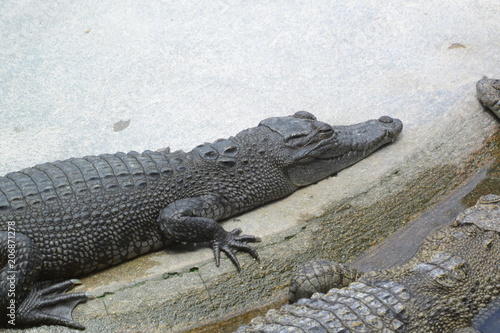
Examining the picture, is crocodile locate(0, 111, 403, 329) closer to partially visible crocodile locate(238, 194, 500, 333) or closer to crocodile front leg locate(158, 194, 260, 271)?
crocodile front leg locate(158, 194, 260, 271)

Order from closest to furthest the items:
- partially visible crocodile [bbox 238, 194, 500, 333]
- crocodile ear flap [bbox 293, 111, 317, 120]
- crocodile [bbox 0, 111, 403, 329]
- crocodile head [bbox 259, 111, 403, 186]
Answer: partially visible crocodile [bbox 238, 194, 500, 333]
crocodile [bbox 0, 111, 403, 329]
crocodile head [bbox 259, 111, 403, 186]
crocodile ear flap [bbox 293, 111, 317, 120]

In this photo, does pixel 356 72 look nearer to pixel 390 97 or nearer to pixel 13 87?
pixel 390 97

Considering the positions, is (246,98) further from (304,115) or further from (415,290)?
(415,290)

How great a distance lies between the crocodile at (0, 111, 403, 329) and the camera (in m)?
3.95

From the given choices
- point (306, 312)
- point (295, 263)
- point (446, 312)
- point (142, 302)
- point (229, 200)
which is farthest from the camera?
point (229, 200)

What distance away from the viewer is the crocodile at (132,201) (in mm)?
3949

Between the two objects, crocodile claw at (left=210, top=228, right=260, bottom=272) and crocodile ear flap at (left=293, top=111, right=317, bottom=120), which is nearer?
crocodile claw at (left=210, top=228, right=260, bottom=272)

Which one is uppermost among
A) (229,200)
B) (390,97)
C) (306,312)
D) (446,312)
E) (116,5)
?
(116,5)

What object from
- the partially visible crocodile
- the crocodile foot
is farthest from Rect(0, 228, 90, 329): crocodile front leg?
the partially visible crocodile

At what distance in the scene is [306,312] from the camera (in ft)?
10.9

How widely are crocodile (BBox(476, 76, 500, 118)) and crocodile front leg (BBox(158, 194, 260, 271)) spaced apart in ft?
8.33

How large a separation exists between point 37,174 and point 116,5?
358 centimetres

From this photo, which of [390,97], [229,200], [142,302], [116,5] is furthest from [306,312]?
[116,5]

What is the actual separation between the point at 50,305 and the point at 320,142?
238 cm
